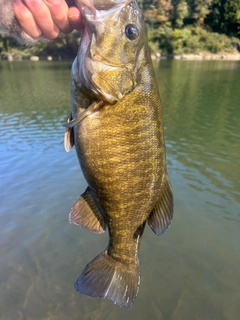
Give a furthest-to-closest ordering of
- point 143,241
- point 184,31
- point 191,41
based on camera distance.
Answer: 1. point 184,31
2. point 191,41
3. point 143,241

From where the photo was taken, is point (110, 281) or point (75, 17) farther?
point (110, 281)

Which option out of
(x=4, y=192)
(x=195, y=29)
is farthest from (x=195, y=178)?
(x=195, y=29)

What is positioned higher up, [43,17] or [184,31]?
[43,17]

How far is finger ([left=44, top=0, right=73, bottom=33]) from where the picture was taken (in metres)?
1.88

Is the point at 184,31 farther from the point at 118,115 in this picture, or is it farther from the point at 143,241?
the point at 118,115

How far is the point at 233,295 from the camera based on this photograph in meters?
4.73

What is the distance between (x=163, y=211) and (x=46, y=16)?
1500 millimetres

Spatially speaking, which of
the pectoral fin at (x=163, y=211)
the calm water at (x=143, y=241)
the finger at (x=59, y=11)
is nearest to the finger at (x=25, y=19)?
the finger at (x=59, y=11)

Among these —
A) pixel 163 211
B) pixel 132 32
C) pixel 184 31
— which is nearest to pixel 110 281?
pixel 163 211

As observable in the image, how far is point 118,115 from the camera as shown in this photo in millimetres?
1906

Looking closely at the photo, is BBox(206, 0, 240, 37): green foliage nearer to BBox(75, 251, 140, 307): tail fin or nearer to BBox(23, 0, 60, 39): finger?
BBox(23, 0, 60, 39): finger

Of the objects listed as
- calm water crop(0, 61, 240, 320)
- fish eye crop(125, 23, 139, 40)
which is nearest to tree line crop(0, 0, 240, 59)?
calm water crop(0, 61, 240, 320)

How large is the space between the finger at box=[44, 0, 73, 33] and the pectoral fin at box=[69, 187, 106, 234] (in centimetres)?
114

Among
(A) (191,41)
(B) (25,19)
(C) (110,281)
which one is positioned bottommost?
(A) (191,41)
